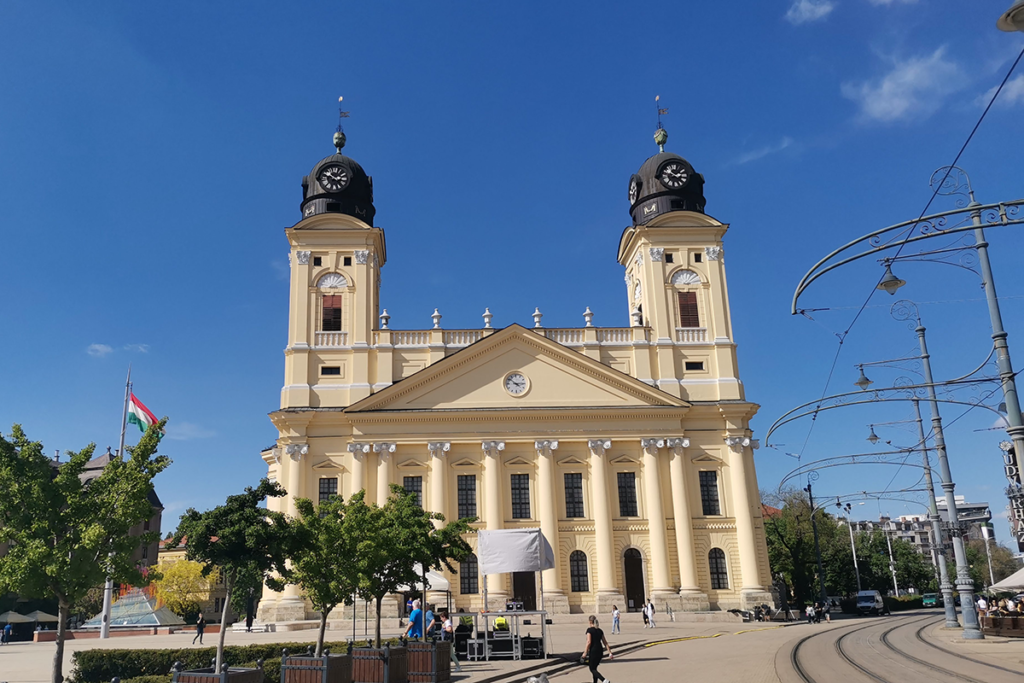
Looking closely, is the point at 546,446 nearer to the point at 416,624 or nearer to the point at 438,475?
the point at 438,475

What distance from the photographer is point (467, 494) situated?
45.0 meters

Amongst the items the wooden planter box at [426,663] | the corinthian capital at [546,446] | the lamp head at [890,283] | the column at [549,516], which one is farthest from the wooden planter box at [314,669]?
the corinthian capital at [546,446]

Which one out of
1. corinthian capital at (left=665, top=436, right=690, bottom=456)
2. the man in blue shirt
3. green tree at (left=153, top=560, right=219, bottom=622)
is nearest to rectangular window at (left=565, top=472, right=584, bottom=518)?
corinthian capital at (left=665, top=436, right=690, bottom=456)

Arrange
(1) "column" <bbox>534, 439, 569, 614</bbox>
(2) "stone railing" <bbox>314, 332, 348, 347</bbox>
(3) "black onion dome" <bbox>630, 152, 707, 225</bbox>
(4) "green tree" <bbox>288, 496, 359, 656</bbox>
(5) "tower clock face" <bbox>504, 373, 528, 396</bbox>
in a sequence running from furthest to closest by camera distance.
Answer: (3) "black onion dome" <bbox>630, 152, 707, 225</bbox>
(2) "stone railing" <bbox>314, 332, 348, 347</bbox>
(5) "tower clock face" <bbox>504, 373, 528, 396</bbox>
(1) "column" <bbox>534, 439, 569, 614</bbox>
(4) "green tree" <bbox>288, 496, 359, 656</bbox>

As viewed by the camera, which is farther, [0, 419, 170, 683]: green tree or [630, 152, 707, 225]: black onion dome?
[630, 152, 707, 225]: black onion dome

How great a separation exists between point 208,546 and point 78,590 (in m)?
2.74

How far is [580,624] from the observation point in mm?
40188

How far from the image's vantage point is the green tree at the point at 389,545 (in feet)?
70.3

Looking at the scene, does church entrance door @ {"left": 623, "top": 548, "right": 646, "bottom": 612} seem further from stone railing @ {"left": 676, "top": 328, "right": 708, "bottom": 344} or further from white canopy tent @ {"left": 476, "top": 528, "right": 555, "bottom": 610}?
white canopy tent @ {"left": 476, "top": 528, "right": 555, "bottom": 610}

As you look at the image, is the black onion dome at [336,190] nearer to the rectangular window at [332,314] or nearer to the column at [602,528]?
the rectangular window at [332,314]

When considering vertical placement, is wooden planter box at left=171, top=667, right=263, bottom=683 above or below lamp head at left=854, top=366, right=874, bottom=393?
below

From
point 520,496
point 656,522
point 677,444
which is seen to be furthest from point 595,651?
point 677,444

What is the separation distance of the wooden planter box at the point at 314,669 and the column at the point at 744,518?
3301 cm

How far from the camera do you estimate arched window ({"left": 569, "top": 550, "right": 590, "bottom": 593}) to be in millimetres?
43969
